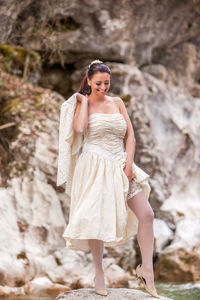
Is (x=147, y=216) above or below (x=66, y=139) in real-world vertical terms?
below

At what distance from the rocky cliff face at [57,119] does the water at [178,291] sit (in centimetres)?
41

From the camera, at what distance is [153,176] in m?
8.75

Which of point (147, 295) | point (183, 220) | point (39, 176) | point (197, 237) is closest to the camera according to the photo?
point (147, 295)

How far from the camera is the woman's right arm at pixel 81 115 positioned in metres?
3.42

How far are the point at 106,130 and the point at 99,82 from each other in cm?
42

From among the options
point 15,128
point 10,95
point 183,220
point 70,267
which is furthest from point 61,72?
point 70,267

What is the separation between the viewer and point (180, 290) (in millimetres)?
6012

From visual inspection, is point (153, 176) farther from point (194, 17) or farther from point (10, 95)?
point (194, 17)

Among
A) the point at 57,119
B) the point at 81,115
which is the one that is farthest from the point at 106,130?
the point at 57,119

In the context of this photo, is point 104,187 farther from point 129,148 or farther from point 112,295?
point 112,295

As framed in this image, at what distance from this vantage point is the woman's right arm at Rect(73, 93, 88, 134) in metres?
3.42

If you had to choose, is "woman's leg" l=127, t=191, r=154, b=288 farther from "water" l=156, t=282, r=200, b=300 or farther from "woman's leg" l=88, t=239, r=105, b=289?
"water" l=156, t=282, r=200, b=300

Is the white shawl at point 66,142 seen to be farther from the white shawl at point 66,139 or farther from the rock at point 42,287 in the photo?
the rock at point 42,287

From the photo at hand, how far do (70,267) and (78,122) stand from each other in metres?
3.14
